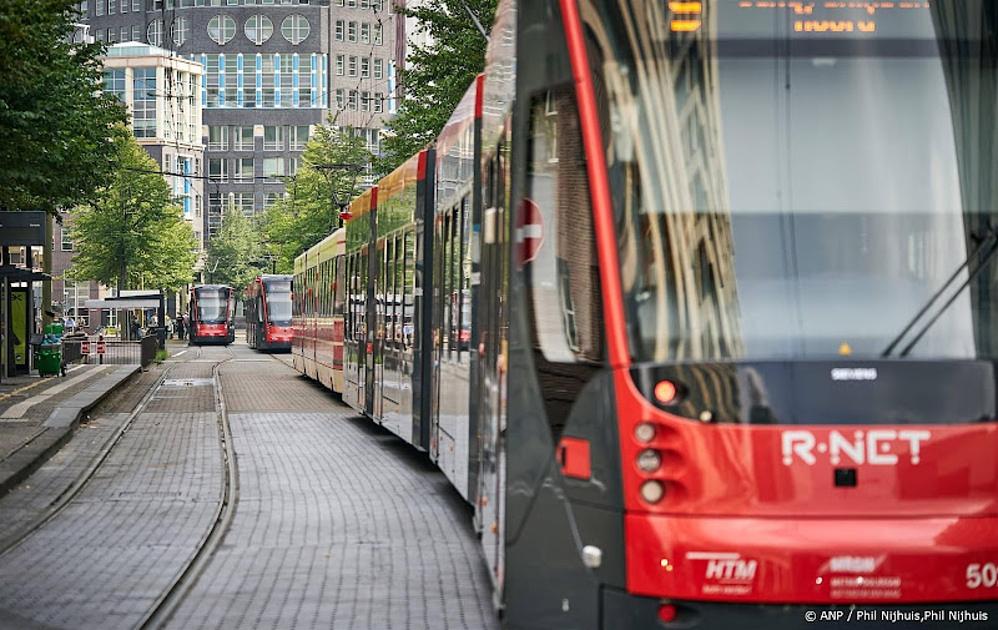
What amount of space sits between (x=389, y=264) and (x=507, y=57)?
1163 centimetres

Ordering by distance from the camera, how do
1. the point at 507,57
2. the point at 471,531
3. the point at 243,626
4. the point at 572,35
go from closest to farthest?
the point at 572,35, the point at 507,57, the point at 243,626, the point at 471,531

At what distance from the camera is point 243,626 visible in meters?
9.75

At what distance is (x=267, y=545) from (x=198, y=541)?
523mm

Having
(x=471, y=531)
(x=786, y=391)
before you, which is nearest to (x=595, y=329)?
(x=786, y=391)

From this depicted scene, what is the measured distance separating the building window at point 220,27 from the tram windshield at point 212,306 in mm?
58663

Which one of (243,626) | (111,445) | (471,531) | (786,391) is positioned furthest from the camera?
(111,445)

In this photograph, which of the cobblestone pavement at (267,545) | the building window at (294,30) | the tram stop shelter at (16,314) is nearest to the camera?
the cobblestone pavement at (267,545)

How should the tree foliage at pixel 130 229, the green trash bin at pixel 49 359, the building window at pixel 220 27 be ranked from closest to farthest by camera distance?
the green trash bin at pixel 49 359
the tree foliage at pixel 130 229
the building window at pixel 220 27

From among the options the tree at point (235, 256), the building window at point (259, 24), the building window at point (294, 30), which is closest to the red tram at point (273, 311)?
the tree at point (235, 256)

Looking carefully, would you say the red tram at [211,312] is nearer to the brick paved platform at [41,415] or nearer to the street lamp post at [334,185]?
the street lamp post at [334,185]

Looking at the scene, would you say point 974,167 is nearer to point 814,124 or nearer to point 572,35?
point 814,124

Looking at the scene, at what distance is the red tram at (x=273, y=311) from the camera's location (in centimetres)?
7188

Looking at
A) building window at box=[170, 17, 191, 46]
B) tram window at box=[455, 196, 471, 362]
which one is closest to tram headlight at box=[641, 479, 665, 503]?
tram window at box=[455, 196, 471, 362]

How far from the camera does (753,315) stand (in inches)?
276
